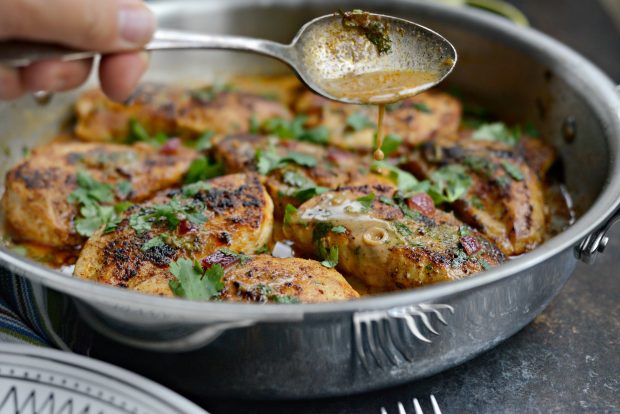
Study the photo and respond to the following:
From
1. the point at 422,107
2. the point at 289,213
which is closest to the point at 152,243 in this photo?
the point at 289,213

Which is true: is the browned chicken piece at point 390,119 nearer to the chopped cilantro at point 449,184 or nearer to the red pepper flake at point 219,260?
the chopped cilantro at point 449,184

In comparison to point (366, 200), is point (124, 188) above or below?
below

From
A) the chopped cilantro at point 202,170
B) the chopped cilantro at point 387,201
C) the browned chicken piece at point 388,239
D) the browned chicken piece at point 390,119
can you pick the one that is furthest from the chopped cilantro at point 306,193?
the browned chicken piece at point 390,119

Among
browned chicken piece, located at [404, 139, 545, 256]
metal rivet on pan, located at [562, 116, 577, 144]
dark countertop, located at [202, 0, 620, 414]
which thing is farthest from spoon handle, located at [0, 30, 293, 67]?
metal rivet on pan, located at [562, 116, 577, 144]

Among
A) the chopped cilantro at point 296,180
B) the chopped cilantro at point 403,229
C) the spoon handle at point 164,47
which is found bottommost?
the chopped cilantro at point 296,180

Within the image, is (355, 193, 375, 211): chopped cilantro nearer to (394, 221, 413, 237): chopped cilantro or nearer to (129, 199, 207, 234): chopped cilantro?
(394, 221, 413, 237): chopped cilantro

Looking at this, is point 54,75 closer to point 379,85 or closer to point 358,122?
point 379,85

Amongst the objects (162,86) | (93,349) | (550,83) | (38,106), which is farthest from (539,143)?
(38,106)
